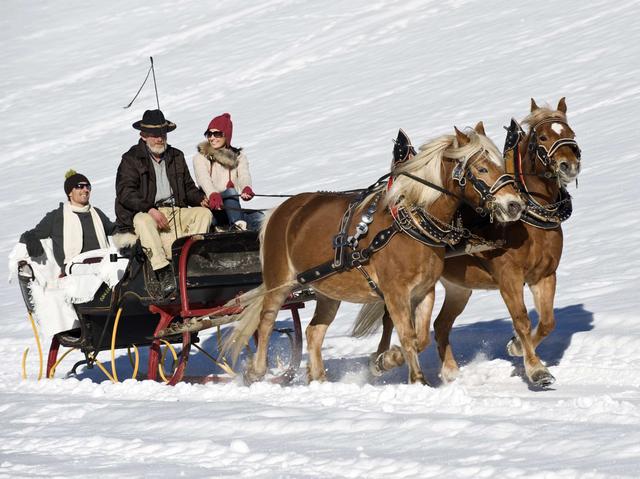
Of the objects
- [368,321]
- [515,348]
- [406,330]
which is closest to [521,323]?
[515,348]

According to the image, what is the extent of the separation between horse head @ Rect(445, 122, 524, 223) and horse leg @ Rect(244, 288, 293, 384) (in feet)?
6.02

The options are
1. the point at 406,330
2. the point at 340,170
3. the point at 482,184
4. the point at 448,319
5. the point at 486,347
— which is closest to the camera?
the point at 482,184

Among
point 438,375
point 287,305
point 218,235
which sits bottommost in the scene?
point 438,375

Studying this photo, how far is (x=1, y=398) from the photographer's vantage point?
7.71 meters

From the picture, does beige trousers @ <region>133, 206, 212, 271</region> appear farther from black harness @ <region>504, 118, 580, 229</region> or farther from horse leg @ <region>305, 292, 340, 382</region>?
black harness @ <region>504, 118, 580, 229</region>

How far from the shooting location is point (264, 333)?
8078 mm

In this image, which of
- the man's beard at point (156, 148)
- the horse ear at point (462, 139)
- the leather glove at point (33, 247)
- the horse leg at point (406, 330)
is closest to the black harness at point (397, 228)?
the horse ear at point (462, 139)

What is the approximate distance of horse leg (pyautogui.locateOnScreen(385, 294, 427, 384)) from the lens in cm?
692

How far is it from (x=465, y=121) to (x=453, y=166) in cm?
1150

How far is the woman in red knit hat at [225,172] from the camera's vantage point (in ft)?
27.5

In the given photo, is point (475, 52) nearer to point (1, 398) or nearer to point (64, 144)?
point (64, 144)

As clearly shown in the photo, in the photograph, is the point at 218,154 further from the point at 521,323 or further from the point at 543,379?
the point at 543,379

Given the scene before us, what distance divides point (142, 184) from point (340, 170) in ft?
29.0

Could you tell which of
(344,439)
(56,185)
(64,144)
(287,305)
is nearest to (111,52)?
(64,144)
